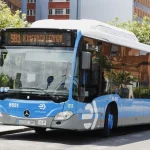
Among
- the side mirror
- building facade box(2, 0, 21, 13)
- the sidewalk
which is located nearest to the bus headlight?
the side mirror

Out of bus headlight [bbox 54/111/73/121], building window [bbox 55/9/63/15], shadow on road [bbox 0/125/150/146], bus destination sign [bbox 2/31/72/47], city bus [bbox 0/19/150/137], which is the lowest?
shadow on road [bbox 0/125/150/146]

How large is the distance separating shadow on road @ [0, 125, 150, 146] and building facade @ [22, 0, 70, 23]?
71.0 meters

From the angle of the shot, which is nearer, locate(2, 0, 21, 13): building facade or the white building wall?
locate(2, 0, 21, 13): building facade

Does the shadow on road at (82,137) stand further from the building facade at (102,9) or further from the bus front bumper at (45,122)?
the building facade at (102,9)

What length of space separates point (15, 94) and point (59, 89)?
3.83 feet

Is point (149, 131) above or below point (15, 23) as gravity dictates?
below

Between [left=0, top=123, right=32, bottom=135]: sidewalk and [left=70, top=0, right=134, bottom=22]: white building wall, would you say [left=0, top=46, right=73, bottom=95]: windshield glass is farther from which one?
[left=70, top=0, right=134, bottom=22]: white building wall

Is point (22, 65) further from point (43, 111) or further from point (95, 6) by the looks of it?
point (95, 6)

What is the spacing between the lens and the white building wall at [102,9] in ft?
282

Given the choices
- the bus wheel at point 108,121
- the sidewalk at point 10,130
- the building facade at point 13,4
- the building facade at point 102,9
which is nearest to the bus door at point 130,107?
the bus wheel at point 108,121

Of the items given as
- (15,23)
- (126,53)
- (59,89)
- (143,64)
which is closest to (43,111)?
(59,89)

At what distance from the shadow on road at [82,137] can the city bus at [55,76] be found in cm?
48

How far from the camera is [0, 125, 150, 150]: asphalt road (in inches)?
500

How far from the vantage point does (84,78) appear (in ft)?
44.7
